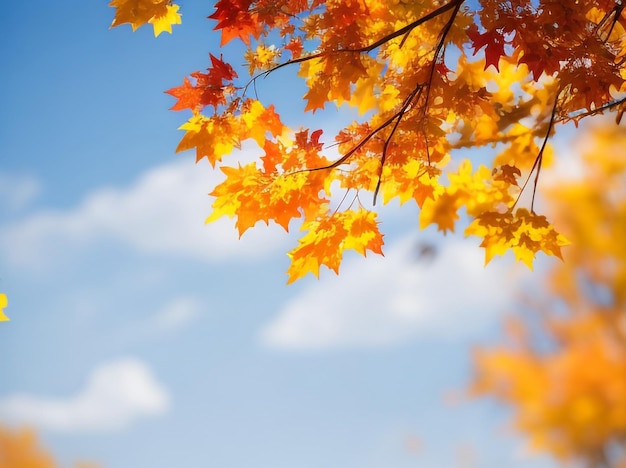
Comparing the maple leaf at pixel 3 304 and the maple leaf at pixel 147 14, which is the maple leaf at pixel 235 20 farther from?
the maple leaf at pixel 3 304

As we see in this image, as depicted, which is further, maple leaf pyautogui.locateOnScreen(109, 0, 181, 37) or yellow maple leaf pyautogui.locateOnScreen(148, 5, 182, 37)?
yellow maple leaf pyautogui.locateOnScreen(148, 5, 182, 37)

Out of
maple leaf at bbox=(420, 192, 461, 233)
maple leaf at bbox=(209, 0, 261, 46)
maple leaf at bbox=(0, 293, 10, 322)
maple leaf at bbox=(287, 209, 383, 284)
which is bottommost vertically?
maple leaf at bbox=(0, 293, 10, 322)

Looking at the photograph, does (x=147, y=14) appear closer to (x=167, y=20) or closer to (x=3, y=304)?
(x=167, y=20)

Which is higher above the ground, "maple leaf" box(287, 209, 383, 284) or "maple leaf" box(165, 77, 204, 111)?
"maple leaf" box(165, 77, 204, 111)

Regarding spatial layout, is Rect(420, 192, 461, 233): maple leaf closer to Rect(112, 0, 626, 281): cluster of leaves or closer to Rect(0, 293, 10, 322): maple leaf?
Rect(112, 0, 626, 281): cluster of leaves

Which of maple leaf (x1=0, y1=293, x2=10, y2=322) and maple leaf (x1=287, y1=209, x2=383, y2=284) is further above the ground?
maple leaf (x1=287, y1=209, x2=383, y2=284)

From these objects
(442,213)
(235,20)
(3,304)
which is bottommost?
(3,304)

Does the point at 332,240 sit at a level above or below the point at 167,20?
below

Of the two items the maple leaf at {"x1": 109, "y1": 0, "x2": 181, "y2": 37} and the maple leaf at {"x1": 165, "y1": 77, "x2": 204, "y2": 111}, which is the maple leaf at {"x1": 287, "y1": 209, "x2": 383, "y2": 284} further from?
the maple leaf at {"x1": 109, "y1": 0, "x2": 181, "y2": 37}

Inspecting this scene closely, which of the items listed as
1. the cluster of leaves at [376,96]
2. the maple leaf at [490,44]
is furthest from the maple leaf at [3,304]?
the maple leaf at [490,44]

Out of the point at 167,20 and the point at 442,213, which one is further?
the point at 442,213

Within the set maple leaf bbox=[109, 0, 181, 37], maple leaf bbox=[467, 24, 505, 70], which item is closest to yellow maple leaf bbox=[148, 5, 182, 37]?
maple leaf bbox=[109, 0, 181, 37]

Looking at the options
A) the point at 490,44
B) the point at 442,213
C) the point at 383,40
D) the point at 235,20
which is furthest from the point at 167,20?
the point at 442,213

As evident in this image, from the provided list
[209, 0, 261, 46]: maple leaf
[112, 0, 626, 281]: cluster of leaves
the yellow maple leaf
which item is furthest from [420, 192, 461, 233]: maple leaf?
the yellow maple leaf
